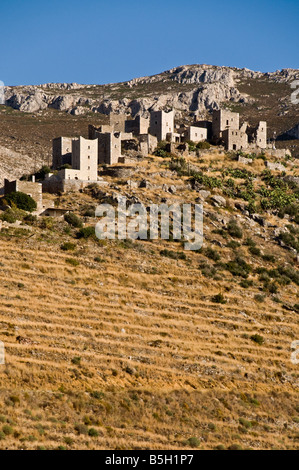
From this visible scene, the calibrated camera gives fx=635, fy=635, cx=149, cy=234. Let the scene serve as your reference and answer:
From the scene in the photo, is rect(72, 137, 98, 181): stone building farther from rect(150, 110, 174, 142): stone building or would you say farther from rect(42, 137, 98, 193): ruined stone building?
rect(150, 110, 174, 142): stone building

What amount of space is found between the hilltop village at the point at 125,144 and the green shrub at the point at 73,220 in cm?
251

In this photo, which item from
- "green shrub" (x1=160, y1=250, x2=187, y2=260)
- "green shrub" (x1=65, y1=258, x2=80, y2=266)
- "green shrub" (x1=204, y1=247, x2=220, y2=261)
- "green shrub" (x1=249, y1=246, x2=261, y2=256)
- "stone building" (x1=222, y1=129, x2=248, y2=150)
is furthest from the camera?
"stone building" (x1=222, y1=129, x2=248, y2=150)

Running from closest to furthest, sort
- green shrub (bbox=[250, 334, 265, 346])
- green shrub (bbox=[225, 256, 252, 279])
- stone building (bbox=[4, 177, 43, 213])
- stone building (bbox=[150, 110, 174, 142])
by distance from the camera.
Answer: green shrub (bbox=[250, 334, 265, 346]) < green shrub (bbox=[225, 256, 252, 279]) < stone building (bbox=[4, 177, 43, 213]) < stone building (bbox=[150, 110, 174, 142])

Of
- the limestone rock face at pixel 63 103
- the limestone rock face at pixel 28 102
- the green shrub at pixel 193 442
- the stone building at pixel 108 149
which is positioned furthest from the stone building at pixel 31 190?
the limestone rock face at pixel 63 103

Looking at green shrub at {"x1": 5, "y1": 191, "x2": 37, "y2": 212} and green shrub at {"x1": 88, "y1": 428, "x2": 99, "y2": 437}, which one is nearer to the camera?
green shrub at {"x1": 88, "y1": 428, "x2": 99, "y2": 437}

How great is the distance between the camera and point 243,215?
48938mm

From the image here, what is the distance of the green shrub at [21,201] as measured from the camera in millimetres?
41625

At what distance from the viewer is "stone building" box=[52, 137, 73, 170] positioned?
52.2 meters

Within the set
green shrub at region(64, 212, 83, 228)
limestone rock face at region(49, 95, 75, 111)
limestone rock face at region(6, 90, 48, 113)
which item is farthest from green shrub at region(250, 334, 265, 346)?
limestone rock face at region(49, 95, 75, 111)

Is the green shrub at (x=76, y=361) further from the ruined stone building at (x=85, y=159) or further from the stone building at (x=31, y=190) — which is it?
the ruined stone building at (x=85, y=159)


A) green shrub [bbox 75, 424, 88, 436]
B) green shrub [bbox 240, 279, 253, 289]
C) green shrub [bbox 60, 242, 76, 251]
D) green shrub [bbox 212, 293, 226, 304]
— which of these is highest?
green shrub [bbox 60, 242, 76, 251]

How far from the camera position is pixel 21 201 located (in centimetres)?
4166

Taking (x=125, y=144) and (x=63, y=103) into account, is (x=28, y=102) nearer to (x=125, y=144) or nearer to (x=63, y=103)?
(x=63, y=103)

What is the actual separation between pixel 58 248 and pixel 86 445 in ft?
54.1
